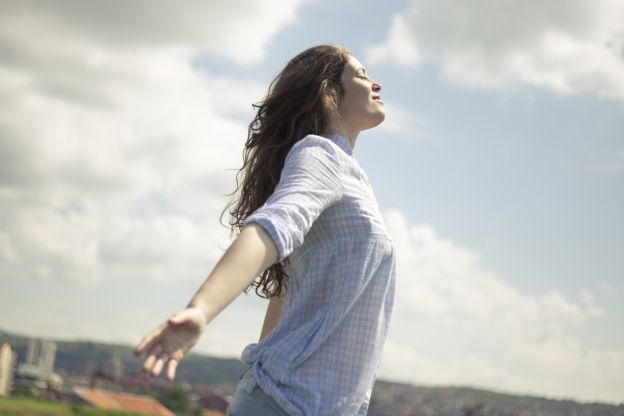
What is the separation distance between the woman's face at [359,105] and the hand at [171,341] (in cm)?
103

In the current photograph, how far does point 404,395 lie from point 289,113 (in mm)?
69367

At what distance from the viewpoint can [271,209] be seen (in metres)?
1.57

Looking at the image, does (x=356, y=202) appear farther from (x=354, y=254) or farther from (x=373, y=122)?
(x=373, y=122)

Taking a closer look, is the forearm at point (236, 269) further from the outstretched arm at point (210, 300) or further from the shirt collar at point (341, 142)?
the shirt collar at point (341, 142)

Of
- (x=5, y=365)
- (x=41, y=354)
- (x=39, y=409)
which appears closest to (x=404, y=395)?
(x=5, y=365)

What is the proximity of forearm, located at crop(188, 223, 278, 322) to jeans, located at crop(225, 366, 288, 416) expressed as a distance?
400mm

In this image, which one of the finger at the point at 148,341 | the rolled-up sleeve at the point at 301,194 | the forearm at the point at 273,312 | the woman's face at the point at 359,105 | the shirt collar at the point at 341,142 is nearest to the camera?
the finger at the point at 148,341

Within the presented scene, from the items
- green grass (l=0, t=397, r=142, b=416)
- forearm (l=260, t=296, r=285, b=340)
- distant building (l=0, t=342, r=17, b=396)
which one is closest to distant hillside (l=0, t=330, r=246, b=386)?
distant building (l=0, t=342, r=17, b=396)

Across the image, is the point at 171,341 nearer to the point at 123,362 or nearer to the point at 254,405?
the point at 254,405

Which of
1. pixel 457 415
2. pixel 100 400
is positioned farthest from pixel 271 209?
pixel 457 415

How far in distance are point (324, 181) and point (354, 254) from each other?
0.20 metres

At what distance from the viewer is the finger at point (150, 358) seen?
1226mm

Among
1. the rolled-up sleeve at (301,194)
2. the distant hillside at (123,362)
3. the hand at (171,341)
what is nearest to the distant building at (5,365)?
the distant hillside at (123,362)

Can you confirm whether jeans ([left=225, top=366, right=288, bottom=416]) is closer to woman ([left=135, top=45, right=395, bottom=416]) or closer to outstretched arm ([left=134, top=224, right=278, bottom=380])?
woman ([left=135, top=45, right=395, bottom=416])
